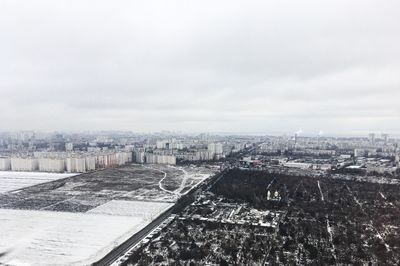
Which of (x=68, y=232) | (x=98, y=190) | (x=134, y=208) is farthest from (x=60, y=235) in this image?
(x=98, y=190)

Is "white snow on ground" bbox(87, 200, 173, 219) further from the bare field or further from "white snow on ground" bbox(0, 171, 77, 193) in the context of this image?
"white snow on ground" bbox(0, 171, 77, 193)

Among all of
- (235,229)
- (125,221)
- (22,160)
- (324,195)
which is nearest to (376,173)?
(324,195)

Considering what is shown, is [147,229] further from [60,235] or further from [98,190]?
[98,190]

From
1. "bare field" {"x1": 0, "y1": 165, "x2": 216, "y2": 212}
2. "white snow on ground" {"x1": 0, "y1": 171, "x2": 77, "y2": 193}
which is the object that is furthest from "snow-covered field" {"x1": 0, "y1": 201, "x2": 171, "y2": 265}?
"white snow on ground" {"x1": 0, "y1": 171, "x2": 77, "y2": 193}

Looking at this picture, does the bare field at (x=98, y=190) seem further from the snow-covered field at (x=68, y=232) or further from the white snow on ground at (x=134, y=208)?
the snow-covered field at (x=68, y=232)

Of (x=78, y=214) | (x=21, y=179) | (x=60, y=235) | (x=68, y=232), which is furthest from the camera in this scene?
(x=21, y=179)

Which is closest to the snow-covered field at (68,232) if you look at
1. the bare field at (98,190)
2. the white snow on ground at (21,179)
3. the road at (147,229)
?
the road at (147,229)
